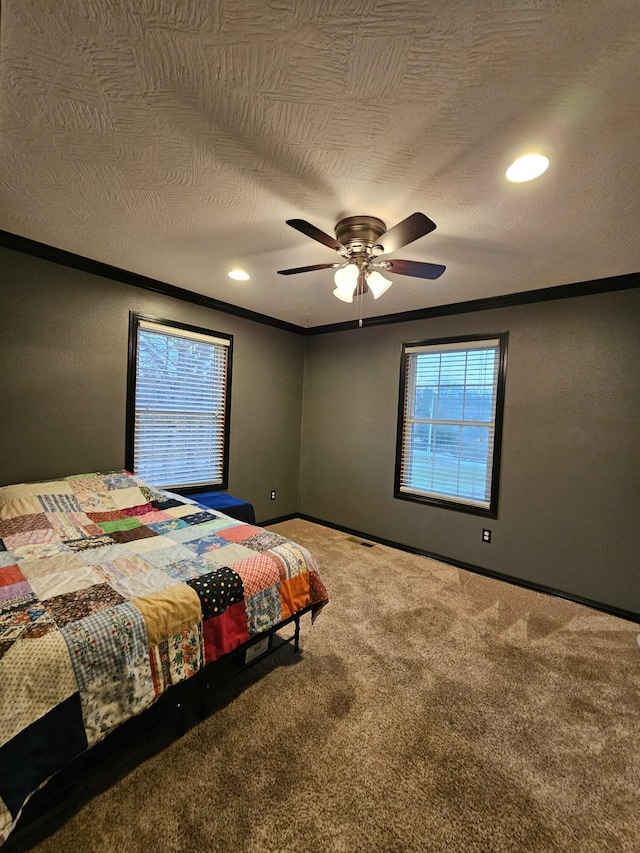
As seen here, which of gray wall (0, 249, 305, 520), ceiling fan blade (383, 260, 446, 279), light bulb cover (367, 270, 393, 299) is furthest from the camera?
gray wall (0, 249, 305, 520)

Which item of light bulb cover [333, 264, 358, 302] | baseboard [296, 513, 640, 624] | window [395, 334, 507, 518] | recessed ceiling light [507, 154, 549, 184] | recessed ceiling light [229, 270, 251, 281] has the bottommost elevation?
baseboard [296, 513, 640, 624]

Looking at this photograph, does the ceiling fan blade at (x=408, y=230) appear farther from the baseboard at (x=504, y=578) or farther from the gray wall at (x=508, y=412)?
the baseboard at (x=504, y=578)

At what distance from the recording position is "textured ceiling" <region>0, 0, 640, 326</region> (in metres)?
1.01

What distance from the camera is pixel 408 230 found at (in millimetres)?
1646

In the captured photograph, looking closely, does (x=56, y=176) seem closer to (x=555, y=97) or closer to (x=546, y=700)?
(x=555, y=97)

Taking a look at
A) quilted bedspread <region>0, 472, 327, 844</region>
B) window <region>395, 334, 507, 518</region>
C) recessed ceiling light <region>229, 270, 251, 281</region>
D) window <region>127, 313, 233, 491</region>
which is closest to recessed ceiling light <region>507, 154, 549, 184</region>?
window <region>395, 334, 507, 518</region>

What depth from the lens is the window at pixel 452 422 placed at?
10.9 feet

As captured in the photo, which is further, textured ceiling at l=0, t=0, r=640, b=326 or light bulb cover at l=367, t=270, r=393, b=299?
light bulb cover at l=367, t=270, r=393, b=299

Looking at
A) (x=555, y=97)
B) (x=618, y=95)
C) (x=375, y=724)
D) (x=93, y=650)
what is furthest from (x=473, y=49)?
(x=375, y=724)

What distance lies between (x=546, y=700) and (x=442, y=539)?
5.78 feet

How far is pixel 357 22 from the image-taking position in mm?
998

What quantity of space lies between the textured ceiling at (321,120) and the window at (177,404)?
1150mm

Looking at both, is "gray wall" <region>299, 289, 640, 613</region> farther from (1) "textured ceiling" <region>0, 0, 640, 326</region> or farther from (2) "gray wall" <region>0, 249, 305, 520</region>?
(2) "gray wall" <region>0, 249, 305, 520</region>

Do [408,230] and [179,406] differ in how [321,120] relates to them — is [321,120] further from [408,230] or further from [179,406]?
[179,406]
